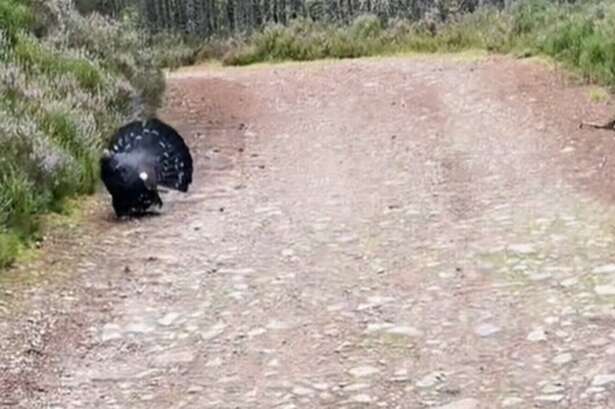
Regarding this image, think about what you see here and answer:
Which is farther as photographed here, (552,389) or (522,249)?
(522,249)

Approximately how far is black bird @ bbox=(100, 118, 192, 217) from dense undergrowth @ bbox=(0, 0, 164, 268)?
0.43 meters

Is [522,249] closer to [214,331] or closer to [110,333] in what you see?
[214,331]

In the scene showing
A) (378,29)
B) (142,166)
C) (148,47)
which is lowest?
(378,29)

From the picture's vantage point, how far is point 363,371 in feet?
16.8

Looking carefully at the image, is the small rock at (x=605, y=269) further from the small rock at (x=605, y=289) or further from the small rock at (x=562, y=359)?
the small rock at (x=562, y=359)

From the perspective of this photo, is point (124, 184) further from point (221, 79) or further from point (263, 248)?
point (221, 79)

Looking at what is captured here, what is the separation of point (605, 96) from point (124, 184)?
19.1 ft

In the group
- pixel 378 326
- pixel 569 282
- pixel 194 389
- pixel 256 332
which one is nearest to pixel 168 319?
pixel 256 332

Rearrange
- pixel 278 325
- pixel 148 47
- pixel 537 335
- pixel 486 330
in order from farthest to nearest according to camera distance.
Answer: pixel 148 47
pixel 278 325
pixel 486 330
pixel 537 335

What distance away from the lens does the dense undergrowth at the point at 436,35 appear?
1616 cm

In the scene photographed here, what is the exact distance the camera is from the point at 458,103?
12.6 m

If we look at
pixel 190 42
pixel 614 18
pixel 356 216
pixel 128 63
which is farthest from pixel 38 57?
pixel 190 42

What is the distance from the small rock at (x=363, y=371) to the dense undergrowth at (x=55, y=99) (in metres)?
2.51

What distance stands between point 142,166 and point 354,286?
7.82 ft
